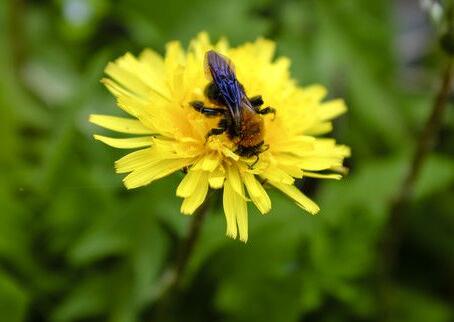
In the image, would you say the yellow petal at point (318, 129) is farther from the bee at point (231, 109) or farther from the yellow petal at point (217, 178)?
the yellow petal at point (217, 178)

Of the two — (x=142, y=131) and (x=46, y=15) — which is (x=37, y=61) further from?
(x=142, y=131)

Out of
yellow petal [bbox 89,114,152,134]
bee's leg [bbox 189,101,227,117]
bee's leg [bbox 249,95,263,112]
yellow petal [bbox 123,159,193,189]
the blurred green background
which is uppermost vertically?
yellow petal [bbox 89,114,152,134]

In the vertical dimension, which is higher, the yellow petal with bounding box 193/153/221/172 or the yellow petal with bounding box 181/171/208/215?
the yellow petal with bounding box 193/153/221/172

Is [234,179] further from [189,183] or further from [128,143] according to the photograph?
[128,143]

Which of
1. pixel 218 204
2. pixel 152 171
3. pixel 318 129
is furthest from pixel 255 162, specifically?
pixel 218 204

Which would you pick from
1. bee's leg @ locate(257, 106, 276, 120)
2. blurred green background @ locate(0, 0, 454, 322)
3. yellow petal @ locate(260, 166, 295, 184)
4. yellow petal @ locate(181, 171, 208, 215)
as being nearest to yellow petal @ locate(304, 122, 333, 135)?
bee's leg @ locate(257, 106, 276, 120)

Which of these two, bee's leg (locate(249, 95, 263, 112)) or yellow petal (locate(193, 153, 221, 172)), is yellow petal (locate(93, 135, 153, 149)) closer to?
yellow petal (locate(193, 153, 221, 172))
